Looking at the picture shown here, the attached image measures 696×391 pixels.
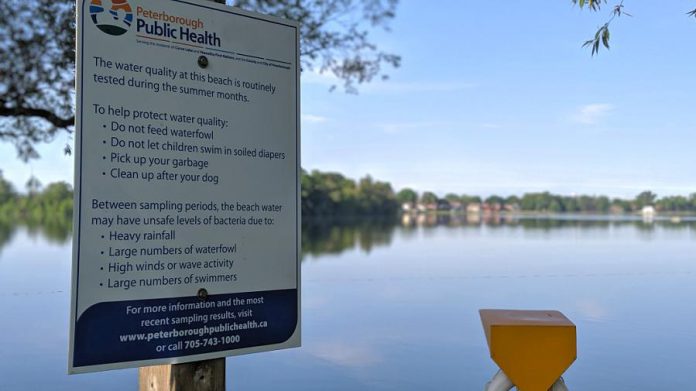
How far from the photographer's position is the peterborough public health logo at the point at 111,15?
6.53ft

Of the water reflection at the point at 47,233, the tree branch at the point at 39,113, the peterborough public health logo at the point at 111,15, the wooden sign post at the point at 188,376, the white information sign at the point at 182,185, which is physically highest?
the tree branch at the point at 39,113

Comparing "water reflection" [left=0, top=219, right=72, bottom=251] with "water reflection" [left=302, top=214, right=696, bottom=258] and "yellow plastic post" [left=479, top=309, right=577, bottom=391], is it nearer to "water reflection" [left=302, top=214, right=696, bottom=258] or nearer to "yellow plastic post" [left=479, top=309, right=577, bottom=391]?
"water reflection" [left=302, top=214, right=696, bottom=258]

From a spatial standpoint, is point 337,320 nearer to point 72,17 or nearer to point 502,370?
point 72,17

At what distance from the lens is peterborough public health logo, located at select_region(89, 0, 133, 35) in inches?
78.4

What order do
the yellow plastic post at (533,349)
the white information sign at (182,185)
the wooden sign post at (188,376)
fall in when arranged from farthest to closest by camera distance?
the yellow plastic post at (533,349) → the wooden sign post at (188,376) → the white information sign at (182,185)

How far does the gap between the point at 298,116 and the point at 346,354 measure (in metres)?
4.96

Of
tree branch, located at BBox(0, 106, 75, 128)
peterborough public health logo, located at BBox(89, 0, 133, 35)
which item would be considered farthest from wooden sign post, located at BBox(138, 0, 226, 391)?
tree branch, located at BBox(0, 106, 75, 128)

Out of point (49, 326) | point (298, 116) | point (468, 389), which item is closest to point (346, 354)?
point (468, 389)

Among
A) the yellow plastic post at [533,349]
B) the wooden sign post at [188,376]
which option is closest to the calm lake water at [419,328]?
the yellow plastic post at [533,349]

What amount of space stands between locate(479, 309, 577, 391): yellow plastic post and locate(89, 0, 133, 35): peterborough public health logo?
1.76 metres

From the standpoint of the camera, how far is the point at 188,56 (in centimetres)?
214

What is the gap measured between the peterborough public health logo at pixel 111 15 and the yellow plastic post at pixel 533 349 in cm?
176

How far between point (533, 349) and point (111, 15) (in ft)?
6.52

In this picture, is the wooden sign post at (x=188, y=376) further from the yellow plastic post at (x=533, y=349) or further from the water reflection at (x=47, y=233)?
the water reflection at (x=47, y=233)
